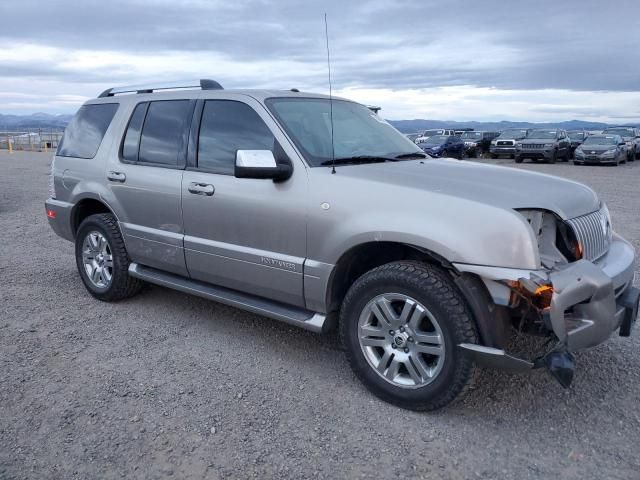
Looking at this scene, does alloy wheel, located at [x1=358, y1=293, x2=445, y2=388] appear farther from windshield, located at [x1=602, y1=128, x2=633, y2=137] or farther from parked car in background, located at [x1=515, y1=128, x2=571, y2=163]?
windshield, located at [x1=602, y1=128, x2=633, y2=137]

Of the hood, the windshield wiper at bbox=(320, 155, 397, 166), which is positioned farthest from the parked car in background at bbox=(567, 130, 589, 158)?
the windshield wiper at bbox=(320, 155, 397, 166)

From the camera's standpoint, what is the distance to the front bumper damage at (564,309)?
9.20ft

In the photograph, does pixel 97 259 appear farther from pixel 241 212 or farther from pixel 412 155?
pixel 412 155

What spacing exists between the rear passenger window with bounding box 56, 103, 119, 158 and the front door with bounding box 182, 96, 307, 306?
4.28 feet

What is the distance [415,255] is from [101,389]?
2.14 m

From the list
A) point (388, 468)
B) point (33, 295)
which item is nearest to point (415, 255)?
point (388, 468)

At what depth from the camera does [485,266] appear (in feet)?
9.58

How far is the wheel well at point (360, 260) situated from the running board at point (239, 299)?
6.2 inches

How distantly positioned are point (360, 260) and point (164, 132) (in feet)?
6.64

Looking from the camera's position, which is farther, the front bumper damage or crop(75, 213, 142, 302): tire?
crop(75, 213, 142, 302): tire

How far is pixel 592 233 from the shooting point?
3.36m

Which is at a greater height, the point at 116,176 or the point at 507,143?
the point at 116,176

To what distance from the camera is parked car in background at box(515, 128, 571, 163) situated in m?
24.7

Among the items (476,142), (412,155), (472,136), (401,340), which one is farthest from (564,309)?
(472,136)
